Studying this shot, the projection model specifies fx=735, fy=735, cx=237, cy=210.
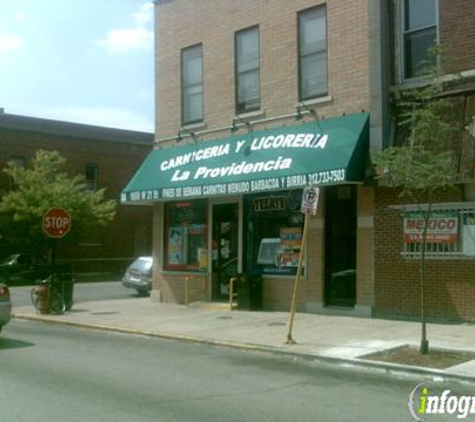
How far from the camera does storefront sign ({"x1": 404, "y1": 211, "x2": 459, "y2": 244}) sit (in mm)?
14281

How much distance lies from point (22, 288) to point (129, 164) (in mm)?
12680

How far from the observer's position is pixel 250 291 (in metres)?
17.7

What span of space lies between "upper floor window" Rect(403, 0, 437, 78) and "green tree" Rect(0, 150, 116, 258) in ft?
68.2

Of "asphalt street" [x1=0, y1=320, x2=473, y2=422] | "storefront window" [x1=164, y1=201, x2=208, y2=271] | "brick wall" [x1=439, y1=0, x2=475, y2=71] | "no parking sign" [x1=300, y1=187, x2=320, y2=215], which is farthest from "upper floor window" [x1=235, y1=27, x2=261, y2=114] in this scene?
"asphalt street" [x1=0, y1=320, x2=473, y2=422]

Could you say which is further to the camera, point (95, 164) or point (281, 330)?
point (95, 164)

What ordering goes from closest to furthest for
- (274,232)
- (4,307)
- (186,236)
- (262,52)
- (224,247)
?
(4,307) → (274,232) → (262,52) → (224,247) → (186,236)

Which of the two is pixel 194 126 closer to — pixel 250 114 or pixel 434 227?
pixel 250 114

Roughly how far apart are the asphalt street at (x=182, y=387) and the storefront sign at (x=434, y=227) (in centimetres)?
457

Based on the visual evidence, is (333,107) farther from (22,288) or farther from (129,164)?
(129,164)

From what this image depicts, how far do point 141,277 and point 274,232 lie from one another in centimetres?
811

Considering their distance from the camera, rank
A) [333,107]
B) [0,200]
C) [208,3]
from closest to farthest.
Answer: [333,107]
[208,3]
[0,200]

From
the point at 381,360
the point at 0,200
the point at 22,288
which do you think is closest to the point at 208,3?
the point at 381,360

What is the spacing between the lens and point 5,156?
3638cm

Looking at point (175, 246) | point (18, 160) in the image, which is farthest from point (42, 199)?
point (175, 246)
